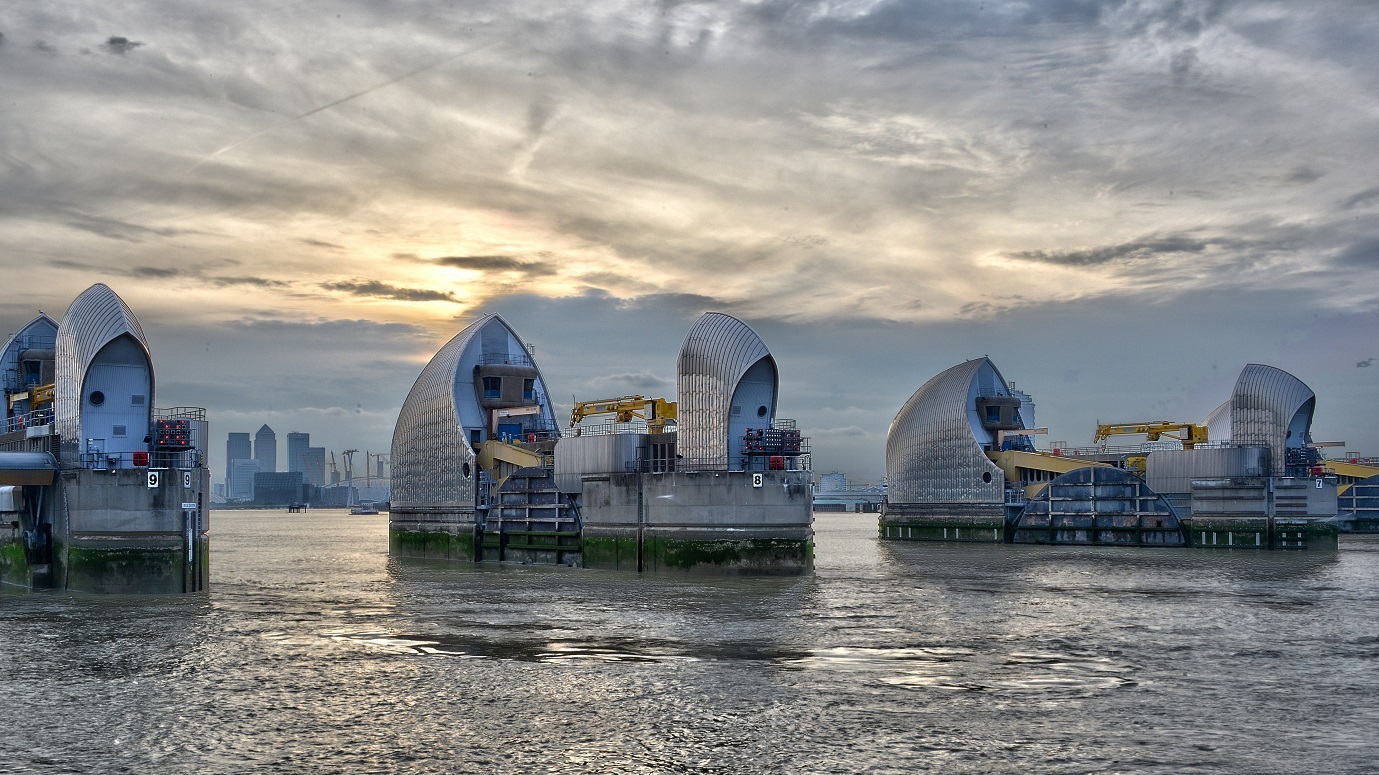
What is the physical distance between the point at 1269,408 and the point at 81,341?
82889mm

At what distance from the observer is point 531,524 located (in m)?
80.9

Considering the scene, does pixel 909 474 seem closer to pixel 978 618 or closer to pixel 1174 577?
pixel 1174 577

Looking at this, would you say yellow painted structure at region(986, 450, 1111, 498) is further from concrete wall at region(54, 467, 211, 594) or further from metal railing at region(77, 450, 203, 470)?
concrete wall at region(54, 467, 211, 594)

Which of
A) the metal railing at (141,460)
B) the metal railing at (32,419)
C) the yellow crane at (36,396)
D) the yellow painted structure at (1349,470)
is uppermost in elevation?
the yellow crane at (36,396)

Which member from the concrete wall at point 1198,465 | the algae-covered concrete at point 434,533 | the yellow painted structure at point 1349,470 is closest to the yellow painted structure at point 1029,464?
the concrete wall at point 1198,465

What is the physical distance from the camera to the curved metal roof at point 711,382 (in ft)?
221

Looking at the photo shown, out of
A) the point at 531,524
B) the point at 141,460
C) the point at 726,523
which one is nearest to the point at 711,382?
the point at 726,523

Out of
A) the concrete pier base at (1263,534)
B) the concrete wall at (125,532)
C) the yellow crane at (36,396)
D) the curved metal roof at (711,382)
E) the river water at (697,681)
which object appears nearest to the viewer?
the river water at (697,681)

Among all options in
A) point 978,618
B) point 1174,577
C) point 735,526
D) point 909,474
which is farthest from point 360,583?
point 909,474

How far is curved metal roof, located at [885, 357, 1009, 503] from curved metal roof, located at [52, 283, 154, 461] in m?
73.9

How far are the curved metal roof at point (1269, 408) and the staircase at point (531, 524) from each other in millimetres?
54523

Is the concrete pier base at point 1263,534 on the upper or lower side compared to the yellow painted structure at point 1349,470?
lower

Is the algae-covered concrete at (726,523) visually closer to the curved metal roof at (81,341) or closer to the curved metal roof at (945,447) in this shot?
the curved metal roof at (81,341)

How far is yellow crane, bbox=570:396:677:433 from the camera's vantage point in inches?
3068
